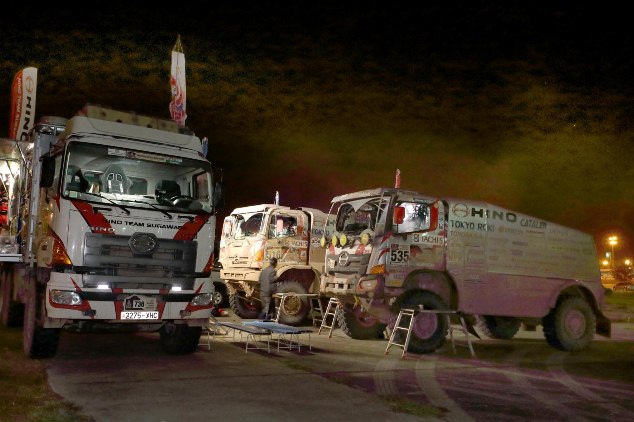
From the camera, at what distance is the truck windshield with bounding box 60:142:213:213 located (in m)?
8.23

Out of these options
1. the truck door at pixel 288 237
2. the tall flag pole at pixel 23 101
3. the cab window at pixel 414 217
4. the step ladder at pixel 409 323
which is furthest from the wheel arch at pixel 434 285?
the tall flag pole at pixel 23 101

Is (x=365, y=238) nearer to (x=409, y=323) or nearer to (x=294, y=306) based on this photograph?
(x=409, y=323)

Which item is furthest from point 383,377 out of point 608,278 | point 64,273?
point 608,278

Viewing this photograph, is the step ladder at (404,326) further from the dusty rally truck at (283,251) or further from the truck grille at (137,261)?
the dusty rally truck at (283,251)

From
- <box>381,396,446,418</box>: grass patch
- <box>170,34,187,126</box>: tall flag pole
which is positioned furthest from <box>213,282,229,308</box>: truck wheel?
<box>381,396,446,418</box>: grass patch

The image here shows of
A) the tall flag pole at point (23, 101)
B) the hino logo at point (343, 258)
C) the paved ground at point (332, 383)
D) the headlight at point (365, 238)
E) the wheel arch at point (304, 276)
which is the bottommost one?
the paved ground at point (332, 383)

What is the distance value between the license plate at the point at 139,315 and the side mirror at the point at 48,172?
6.70ft

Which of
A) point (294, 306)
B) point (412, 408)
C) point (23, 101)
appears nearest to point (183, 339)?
point (412, 408)

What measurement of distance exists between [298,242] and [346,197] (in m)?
4.08

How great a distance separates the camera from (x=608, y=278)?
4991 cm

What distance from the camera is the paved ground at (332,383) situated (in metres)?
6.14

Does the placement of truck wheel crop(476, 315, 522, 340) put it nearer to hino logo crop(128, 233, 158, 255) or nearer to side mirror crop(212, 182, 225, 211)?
side mirror crop(212, 182, 225, 211)

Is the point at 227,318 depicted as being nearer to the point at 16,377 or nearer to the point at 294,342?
the point at 294,342

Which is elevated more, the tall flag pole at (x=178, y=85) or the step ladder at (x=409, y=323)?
the tall flag pole at (x=178, y=85)
